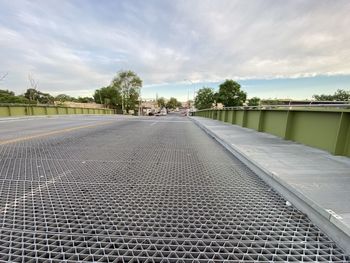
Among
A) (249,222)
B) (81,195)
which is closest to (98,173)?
(81,195)

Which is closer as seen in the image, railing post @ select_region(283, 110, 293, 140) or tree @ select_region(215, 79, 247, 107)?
railing post @ select_region(283, 110, 293, 140)

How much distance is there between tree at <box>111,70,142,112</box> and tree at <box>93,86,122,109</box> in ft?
5.22

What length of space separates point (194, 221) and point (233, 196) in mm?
973

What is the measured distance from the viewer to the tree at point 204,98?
71562 millimetres

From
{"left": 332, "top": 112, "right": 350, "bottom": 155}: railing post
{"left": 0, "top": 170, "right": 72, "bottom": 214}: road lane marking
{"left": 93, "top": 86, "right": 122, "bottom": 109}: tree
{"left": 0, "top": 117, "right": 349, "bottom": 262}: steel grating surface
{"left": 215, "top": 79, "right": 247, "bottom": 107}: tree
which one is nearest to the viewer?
{"left": 0, "top": 117, "right": 349, "bottom": 262}: steel grating surface

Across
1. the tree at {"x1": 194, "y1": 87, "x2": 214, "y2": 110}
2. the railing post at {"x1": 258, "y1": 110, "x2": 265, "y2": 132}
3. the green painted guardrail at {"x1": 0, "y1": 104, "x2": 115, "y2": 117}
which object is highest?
the tree at {"x1": 194, "y1": 87, "x2": 214, "y2": 110}

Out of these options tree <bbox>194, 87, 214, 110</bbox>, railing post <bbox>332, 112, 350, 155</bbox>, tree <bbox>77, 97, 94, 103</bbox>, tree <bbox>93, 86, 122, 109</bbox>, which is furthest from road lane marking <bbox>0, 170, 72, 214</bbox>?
tree <bbox>77, 97, 94, 103</bbox>

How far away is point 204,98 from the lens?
73.2 meters

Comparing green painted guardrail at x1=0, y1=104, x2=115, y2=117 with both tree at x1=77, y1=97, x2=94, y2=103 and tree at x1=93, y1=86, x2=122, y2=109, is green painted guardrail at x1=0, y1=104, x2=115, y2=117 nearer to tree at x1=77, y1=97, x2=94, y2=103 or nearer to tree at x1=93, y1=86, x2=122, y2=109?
tree at x1=93, y1=86, x2=122, y2=109

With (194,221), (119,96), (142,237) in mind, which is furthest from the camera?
(119,96)

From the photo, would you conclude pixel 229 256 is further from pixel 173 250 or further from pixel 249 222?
pixel 249 222

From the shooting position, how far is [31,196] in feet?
9.50

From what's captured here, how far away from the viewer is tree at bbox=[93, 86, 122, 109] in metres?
73.9

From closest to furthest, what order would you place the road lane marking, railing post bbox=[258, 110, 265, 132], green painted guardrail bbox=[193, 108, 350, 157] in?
the road lane marking
green painted guardrail bbox=[193, 108, 350, 157]
railing post bbox=[258, 110, 265, 132]
